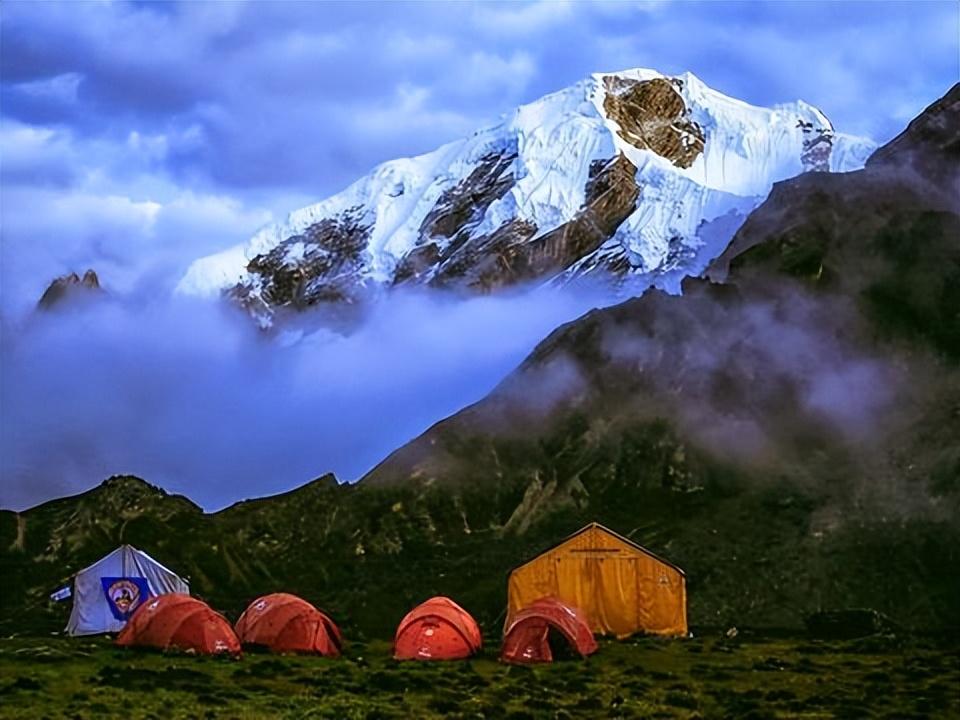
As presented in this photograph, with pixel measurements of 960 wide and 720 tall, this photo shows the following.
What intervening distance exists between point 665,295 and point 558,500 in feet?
150

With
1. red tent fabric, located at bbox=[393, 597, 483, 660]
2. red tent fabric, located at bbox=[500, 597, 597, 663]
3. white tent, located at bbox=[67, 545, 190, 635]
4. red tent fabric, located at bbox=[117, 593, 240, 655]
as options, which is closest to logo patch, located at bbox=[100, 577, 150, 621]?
white tent, located at bbox=[67, 545, 190, 635]

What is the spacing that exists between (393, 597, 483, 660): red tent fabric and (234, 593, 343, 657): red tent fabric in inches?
125

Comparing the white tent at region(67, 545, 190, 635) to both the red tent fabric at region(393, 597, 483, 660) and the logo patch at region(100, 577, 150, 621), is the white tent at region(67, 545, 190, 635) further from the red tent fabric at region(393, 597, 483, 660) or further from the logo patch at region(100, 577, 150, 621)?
the red tent fabric at region(393, 597, 483, 660)

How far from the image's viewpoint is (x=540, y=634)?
48.6 m

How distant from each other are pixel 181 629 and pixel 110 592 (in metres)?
16.6

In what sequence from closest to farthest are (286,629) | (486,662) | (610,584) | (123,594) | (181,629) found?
(181,629) < (486,662) < (286,629) < (123,594) < (610,584)

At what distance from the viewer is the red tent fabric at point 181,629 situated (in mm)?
45969

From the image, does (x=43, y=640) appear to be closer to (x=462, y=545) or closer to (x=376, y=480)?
(x=462, y=545)

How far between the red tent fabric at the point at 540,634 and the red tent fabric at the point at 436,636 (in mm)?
1473

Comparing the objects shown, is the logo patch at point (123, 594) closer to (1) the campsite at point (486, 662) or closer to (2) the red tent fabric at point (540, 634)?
(1) the campsite at point (486, 662)

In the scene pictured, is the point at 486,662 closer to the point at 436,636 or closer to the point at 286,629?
the point at 436,636

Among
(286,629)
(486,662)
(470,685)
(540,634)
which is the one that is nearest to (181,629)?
(286,629)

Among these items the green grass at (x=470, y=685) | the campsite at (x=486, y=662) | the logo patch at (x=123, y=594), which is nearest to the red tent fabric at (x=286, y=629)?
the campsite at (x=486, y=662)

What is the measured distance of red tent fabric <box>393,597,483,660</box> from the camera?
48.2m
